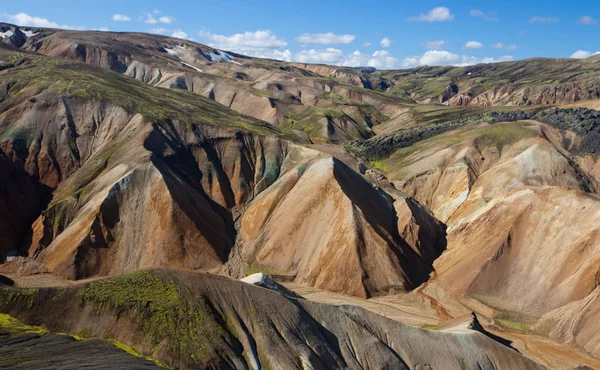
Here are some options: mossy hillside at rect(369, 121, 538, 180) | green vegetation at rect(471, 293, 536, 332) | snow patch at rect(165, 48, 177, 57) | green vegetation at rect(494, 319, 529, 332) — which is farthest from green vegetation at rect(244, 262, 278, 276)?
snow patch at rect(165, 48, 177, 57)

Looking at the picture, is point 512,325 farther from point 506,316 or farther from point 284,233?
point 284,233

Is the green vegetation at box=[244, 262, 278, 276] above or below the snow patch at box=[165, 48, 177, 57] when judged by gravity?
below

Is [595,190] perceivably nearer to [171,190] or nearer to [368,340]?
[368,340]

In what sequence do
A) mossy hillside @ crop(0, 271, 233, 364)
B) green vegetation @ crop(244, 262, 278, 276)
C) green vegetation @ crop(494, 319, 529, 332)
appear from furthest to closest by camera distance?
green vegetation @ crop(244, 262, 278, 276), green vegetation @ crop(494, 319, 529, 332), mossy hillside @ crop(0, 271, 233, 364)

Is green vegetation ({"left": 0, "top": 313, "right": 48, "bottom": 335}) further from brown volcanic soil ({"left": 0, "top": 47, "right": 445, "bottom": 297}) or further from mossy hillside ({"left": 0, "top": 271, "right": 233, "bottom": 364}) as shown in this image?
brown volcanic soil ({"left": 0, "top": 47, "right": 445, "bottom": 297})

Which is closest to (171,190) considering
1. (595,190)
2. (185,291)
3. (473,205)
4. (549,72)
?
(185,291)

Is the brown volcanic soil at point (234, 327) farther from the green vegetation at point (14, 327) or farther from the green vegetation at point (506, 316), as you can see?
the green vegetation at point (506, 316)
